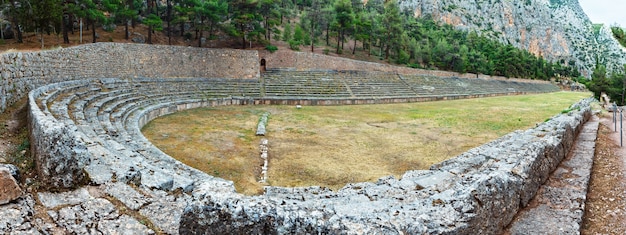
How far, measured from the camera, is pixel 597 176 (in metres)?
6.24

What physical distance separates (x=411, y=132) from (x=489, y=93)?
118ft

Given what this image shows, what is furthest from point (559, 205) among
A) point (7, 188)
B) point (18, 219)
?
point (7, 188)

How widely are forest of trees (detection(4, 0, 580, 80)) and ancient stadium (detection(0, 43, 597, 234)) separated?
178 inches

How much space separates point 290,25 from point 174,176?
167ft

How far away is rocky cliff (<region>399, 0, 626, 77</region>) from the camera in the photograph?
107125mm

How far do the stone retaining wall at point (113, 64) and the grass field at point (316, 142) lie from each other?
4.25 meters

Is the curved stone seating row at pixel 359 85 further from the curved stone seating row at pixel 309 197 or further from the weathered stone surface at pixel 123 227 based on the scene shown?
the weathered stone surface at pixel 123 227

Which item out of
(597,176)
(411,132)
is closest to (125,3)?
(411,132)

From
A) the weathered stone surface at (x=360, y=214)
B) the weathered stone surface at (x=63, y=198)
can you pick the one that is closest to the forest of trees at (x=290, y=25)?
the weathered stone surface at (x=63, y=198)

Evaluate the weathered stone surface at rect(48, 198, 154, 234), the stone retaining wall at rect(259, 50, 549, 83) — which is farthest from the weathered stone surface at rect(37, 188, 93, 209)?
the stone retaining wall at rect(259, 50, 549, 83)

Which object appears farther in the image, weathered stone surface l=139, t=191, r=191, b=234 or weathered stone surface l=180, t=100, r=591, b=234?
weathered stone surface l=139, t=191, r=191, b=234

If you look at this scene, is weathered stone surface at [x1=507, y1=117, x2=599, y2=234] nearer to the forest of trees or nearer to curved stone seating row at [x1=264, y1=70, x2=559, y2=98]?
curved stone seating row at [x1=264, y1=70, x2=559, y2=98]

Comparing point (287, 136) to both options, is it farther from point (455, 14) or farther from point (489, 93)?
point (455, 14)

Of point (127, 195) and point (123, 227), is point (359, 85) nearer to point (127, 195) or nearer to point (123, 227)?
point (127, 195)
